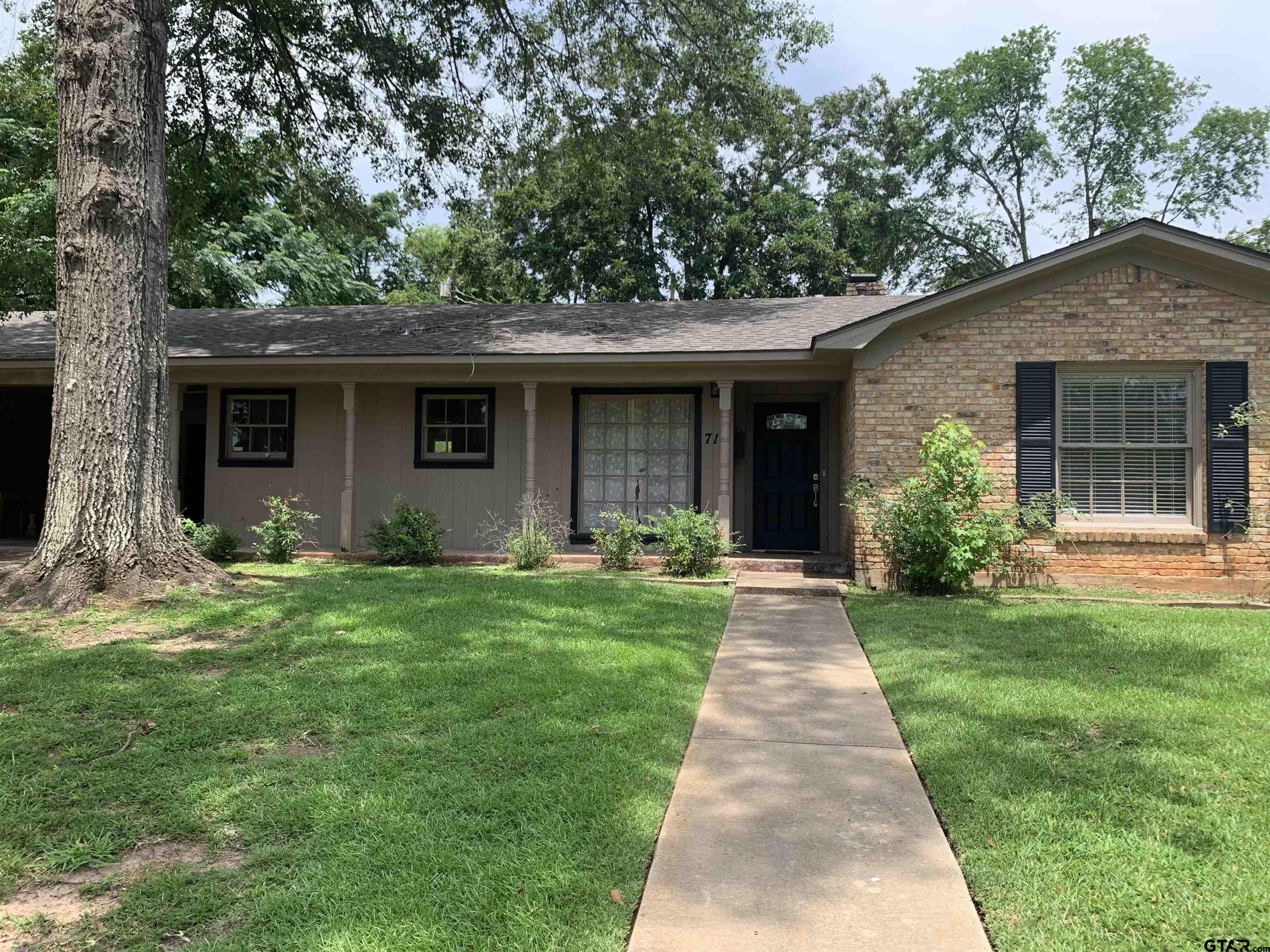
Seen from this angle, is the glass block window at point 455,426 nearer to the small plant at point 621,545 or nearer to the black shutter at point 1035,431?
the small plant at point 621,545

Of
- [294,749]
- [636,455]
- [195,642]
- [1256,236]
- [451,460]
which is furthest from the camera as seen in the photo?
[1256,236]

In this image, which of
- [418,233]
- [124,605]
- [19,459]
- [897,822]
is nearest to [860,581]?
[897,822]

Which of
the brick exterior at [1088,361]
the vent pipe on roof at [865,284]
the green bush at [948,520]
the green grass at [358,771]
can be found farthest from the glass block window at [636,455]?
the green grass at [358,771]

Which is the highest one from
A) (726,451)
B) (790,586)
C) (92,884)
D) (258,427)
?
(258,427)

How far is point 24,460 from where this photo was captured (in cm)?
1393

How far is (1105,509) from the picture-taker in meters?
9.05

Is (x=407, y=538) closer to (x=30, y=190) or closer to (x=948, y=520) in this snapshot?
(x=948, y=520)

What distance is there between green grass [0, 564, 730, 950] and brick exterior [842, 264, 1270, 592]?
14.6 ft

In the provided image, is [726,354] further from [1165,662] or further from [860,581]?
[1165,662]

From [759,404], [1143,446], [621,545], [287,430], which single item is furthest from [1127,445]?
[287,430]

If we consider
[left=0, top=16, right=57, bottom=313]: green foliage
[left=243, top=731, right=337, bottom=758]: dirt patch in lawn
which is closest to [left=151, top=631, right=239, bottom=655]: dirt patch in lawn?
[left=243, top=731, right=337, bottom=758]: dirt patch in lawn

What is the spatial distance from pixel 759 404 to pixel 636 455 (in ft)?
6.50

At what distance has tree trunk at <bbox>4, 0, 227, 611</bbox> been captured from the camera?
653 cm

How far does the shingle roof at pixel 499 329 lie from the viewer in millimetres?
11148
